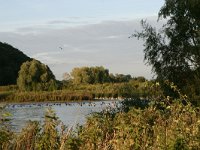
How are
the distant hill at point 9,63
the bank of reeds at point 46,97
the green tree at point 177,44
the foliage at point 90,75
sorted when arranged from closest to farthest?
the green tree at point 177,44 < the bank of reeds at point 46,97 < the foliage at point 90,75 < the distant hill at point 9,63

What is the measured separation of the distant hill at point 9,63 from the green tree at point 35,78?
30492 millimetres

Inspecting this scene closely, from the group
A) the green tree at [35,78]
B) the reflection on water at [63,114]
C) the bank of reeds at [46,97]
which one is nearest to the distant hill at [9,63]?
the green tree at [35,78]

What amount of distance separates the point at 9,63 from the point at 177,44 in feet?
387

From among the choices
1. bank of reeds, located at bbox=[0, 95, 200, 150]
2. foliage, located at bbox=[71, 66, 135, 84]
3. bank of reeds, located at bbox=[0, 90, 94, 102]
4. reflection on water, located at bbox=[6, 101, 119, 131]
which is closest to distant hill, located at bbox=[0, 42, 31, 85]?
foliage, located at bbox=[71, 66, 135, 84]

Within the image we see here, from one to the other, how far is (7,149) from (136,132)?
2.57 m

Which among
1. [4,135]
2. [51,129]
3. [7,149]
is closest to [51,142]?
[51,129]

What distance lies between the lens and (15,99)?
8875 cm

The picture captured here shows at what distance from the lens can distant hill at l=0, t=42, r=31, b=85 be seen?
134875 millimetres

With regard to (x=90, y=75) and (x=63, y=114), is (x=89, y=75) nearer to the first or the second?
(x=90, y=75)

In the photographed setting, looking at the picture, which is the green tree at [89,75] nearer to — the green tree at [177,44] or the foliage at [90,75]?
the foliage at [90,75]

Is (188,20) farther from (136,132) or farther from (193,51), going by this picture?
(136,132)

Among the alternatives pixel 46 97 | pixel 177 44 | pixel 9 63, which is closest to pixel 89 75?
pixel 9 63

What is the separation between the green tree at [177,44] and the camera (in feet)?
→ 87.1

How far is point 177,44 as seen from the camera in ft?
90.1
